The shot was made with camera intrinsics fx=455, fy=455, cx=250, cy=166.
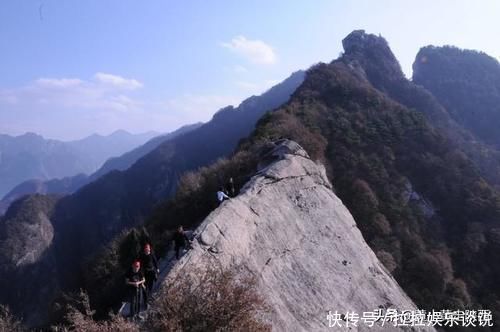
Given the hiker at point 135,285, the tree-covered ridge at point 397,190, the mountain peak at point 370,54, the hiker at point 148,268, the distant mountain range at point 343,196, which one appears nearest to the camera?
the hiker at point 135,285

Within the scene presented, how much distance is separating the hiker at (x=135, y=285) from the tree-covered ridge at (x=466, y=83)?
12255 centimetres

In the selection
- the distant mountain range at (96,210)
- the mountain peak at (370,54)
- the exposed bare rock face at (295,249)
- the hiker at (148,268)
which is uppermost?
the mountain peak at (370,54)

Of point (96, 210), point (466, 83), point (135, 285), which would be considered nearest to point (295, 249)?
point (135, 285)

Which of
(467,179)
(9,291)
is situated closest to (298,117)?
(467,179)

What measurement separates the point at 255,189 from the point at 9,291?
87.2 meters

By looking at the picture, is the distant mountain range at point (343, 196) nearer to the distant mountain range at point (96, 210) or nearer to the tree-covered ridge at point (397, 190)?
the tree-covered ridge at point (397, 190)

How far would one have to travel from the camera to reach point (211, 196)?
87.1ft

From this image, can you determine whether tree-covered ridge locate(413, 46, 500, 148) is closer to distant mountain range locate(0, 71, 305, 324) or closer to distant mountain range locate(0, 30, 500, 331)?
distant mountain range locate(0, 30, 500, 331)

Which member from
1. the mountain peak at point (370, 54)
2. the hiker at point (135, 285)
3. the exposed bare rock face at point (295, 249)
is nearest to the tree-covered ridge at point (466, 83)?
the mountain peak at point (370, 54)

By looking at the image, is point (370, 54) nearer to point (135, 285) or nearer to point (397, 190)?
point (397, 190)

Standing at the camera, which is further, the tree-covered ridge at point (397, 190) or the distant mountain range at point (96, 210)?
the distant mountain range at point (96, 210)

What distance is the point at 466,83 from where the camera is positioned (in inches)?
5527

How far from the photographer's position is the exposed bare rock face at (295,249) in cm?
1537

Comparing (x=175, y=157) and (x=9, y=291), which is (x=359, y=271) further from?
(x=175, y=157)
